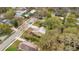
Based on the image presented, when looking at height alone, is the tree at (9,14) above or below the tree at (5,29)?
above

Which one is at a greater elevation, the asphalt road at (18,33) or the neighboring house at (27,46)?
the asphalt road at (18,33)

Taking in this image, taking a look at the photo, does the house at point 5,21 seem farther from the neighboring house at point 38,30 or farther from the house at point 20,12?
the neighboring house at point 38,30

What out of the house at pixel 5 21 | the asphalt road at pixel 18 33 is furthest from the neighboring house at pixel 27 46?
the house at pixel 5 21

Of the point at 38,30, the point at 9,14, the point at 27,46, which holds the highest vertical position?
the point at 9,14

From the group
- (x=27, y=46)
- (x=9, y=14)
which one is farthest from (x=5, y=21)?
(x=27, y=46)

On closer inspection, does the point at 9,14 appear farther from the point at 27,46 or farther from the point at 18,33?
the point at 27,46

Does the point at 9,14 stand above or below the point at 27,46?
above

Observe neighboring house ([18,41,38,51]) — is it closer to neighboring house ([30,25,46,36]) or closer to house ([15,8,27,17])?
neighboring house ([30,25,46,36])

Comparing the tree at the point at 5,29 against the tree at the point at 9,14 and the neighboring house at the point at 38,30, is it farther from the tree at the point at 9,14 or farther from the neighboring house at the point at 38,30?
the neighboring house at the point at 38,30

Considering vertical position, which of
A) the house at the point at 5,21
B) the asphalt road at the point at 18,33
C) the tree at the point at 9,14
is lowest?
the asphalt road at the point at 18,33

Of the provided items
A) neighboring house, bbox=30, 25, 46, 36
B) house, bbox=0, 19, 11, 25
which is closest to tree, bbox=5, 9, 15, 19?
house, bbox=0, 19, 11, 25
